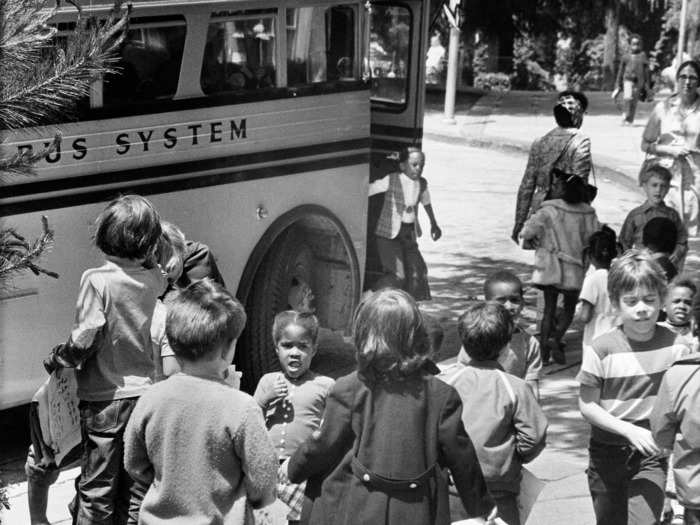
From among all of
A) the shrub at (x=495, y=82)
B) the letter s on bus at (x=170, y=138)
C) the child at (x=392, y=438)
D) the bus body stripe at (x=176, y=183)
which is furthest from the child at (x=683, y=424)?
the shrub at (x=495, y=82)

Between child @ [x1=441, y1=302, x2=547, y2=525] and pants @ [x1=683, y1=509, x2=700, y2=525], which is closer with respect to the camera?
pants @ [x1=683, y1=509, x2=700, y2=525]

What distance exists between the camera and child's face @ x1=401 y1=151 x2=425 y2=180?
9.72m

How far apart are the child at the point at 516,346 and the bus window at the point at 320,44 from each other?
2.70 meters

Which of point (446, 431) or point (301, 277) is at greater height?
point (446, 431)

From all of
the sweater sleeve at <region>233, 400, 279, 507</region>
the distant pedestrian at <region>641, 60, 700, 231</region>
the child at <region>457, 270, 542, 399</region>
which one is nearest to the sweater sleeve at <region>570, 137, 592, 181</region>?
the distant pedestrian at <region>641, 60, 700, 231</region>

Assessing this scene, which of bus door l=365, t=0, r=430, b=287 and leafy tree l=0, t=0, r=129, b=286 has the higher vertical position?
leafy tree l=0, t=0, r=129, b=286

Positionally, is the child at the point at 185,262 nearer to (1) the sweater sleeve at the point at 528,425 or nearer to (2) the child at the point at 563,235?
(1) the sweater sleeve at the point at 528,425

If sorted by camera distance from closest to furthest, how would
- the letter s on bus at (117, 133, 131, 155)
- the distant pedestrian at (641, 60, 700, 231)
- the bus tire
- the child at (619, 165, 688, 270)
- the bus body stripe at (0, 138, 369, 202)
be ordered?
1. the bus body stripe at (0, 138, 369, 202)
2. the letter s on bus at (117, 133, 131, 155)
3. the child at (619, 165, 688, 270)
4. the bus tire
5. the distant pedestrian at (641, 60, 700, 231)

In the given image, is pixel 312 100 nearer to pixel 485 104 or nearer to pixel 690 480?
pixel 690 480

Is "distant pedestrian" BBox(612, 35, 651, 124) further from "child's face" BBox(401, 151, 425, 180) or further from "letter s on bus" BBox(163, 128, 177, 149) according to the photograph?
"letter s on bus" BBox(163, 128, 177, 149)

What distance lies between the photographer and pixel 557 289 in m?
8.77

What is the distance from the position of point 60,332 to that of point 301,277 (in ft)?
6.97

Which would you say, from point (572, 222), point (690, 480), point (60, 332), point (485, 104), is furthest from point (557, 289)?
point (485, 104)

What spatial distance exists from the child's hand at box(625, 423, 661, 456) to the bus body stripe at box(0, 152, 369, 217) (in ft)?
10.6
